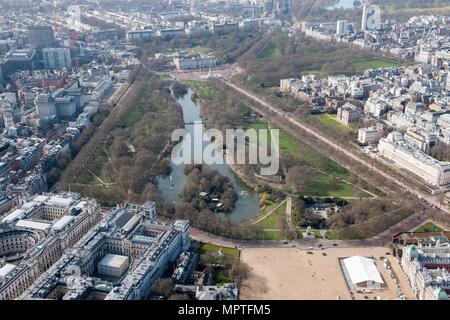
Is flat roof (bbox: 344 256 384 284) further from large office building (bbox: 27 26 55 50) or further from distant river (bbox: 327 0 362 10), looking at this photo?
distant river (bbox: 327 0 362 10)

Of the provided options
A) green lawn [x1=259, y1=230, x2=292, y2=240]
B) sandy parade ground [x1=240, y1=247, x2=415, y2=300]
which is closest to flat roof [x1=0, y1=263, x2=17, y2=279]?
sandy parade ground [x1=240, y1=247, x2=415, y2=300]

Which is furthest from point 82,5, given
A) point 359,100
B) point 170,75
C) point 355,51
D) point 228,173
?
point 228,173

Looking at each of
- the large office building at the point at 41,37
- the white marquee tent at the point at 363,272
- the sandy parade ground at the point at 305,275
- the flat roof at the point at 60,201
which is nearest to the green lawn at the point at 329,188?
the sandy parade ground at the point at 305,275

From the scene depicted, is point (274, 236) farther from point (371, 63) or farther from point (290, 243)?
point (371, 63)

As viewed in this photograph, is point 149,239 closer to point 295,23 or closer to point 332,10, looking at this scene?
point 295,23

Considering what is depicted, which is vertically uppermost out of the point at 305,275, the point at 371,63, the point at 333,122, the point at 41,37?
the point at 41,37

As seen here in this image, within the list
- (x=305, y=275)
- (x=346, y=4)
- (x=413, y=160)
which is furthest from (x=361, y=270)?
(x=346, y=4)

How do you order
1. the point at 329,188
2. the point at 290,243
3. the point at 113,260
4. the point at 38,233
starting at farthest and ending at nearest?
the point at 329,188 → the point at 290,243 → the point at 38,233 → the point at 113,260
